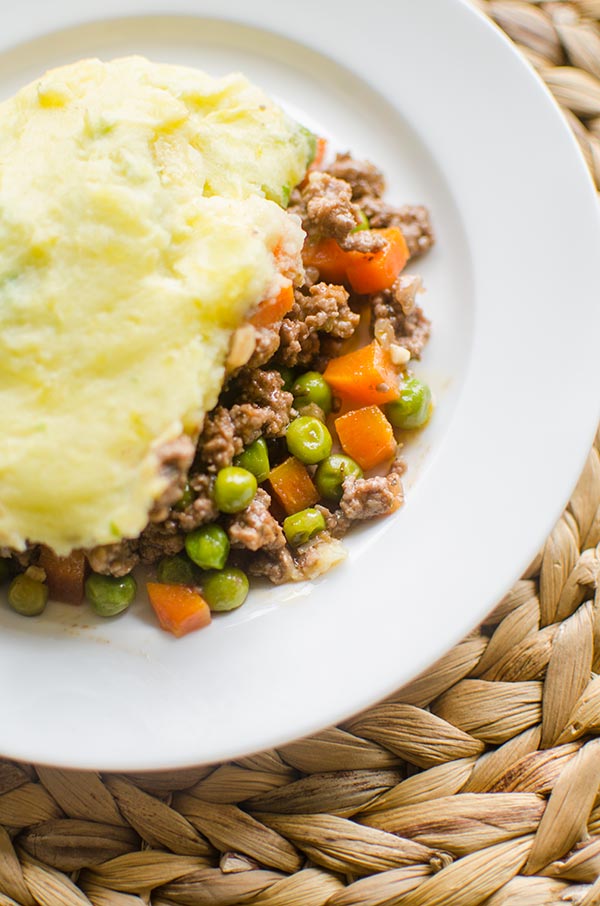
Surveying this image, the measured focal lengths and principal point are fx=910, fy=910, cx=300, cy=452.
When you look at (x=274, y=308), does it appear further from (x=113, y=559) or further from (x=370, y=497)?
(x=113, y=559)

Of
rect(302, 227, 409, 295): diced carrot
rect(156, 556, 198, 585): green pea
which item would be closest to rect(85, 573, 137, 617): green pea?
rect(156, 556, 198, 585): green pea

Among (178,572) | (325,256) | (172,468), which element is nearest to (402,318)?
(325,256)

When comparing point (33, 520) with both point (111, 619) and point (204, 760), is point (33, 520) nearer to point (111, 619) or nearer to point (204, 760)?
point (111, 619)

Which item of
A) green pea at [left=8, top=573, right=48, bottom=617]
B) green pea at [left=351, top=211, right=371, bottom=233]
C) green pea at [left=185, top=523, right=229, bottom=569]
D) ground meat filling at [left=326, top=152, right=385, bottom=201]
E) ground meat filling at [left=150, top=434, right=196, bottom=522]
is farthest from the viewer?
ground meat filling at [left=326, top=152, right=385, bottom=201]

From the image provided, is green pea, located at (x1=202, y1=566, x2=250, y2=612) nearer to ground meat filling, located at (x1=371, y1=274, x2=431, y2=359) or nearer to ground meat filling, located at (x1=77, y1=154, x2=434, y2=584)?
ground meat filling, located at (x1=77, y1=154, x2=434, y2=584)

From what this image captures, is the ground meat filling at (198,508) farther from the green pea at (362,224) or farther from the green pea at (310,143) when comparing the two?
the green pea at (310,143)

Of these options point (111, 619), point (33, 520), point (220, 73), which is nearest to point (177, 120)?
point (220, 73)
